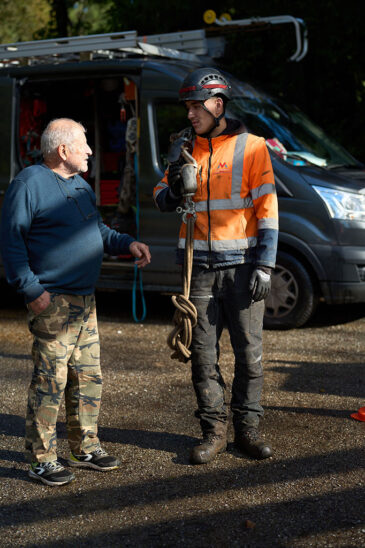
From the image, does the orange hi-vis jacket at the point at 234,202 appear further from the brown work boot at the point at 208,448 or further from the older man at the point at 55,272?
the brown work boot at the point at 208,448

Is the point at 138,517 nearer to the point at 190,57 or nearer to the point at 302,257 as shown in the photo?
the point at 302,257

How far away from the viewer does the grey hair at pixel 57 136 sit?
13.2ft

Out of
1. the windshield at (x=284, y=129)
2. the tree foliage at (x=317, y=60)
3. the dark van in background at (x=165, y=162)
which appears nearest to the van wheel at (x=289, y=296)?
the dark van in background at (x=165, y=162)

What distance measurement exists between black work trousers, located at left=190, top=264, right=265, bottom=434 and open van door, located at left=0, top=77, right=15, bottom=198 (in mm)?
4208

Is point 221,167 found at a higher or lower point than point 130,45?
lower

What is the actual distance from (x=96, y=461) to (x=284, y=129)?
428 cm

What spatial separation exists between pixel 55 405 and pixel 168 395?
5.01 ft

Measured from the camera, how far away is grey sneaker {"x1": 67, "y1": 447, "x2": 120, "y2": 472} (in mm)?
4293

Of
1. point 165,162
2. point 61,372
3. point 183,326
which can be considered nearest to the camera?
point 61,372

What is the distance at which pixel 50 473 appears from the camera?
411 cm

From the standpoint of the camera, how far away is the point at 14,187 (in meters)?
3.96

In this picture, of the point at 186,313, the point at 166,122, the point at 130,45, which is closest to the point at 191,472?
the point at 186,313

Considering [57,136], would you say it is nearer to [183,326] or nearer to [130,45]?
[183,326]

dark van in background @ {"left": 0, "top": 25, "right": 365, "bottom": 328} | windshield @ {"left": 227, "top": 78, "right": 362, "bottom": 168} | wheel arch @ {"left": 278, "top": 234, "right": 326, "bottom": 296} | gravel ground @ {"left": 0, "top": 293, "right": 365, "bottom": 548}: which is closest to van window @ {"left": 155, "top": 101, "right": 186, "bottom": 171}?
dark van in background @ {"left": 0, "top": 25, "right": 365, "bottom": 328}
